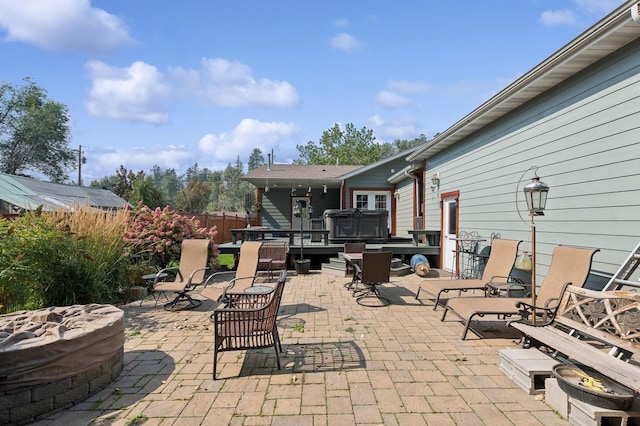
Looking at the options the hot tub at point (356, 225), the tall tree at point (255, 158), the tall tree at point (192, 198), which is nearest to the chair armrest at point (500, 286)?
the hot tub at point (356, 225)

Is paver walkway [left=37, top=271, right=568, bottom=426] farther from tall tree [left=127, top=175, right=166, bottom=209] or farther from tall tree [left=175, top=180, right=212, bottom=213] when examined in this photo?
tall tree [left=175, top=180, right=212, bottom=213]

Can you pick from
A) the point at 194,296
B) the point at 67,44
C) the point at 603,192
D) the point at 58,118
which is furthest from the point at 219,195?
the point at 603,192

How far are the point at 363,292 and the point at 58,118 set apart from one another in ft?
113

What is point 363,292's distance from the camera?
6578mm

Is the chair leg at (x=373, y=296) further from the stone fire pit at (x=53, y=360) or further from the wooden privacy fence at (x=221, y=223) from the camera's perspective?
the wooden privacy fence at (x=221, y=223)

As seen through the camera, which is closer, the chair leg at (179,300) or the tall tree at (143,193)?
the chair leg at (179,300)

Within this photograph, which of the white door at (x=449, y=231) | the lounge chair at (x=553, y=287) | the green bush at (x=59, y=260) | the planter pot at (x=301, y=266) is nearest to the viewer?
the lounge chair at (x=553, y=287)

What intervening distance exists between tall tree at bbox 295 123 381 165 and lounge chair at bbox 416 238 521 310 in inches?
1227

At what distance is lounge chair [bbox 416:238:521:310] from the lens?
5.16 meters

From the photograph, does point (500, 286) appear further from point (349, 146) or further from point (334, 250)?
point (349, 146)

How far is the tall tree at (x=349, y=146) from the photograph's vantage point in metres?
36.3

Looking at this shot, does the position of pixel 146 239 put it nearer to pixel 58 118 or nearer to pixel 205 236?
pixel 205 236

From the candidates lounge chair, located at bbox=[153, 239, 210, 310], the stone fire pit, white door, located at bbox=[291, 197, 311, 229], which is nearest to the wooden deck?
lounge chair, located at bbox=[153, 239, 210, 310]

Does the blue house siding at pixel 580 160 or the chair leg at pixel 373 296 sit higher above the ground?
the blue house siding at pixel 580 160
